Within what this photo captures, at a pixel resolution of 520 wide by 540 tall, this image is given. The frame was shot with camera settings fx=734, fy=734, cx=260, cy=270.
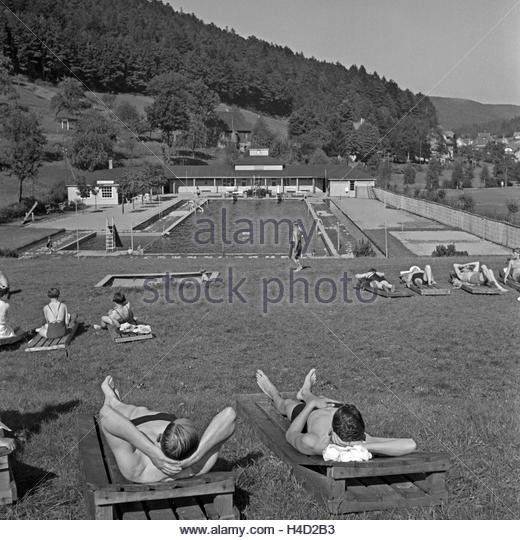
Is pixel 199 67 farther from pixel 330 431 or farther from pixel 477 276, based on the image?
pixel 330 431

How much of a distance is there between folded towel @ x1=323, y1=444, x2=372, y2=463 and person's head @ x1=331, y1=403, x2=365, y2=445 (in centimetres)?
4

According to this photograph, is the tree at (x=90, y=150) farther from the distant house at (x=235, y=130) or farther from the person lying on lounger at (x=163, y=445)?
the person lying on lounger at (x=163, y=445)

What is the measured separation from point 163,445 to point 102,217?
40870 millimetres

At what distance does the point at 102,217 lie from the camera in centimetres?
4325

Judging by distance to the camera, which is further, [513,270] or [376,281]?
[513,270]

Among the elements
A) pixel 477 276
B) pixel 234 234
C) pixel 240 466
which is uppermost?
pixel 240 466

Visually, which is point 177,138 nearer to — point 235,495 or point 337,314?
point 337,314

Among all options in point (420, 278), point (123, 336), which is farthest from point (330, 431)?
point (420, 278)

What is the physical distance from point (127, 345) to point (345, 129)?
4580 inches

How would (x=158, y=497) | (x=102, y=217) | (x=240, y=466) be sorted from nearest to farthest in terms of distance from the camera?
(x=158, y=497), (x=240, y=466), (x=102, y=217)

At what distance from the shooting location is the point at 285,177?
7762 centimetres

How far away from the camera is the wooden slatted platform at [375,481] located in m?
3.73

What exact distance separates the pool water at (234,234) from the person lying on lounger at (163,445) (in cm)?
2169

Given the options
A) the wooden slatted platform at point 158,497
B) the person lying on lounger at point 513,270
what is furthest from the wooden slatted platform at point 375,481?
the person lying on lounger at point 513,270
